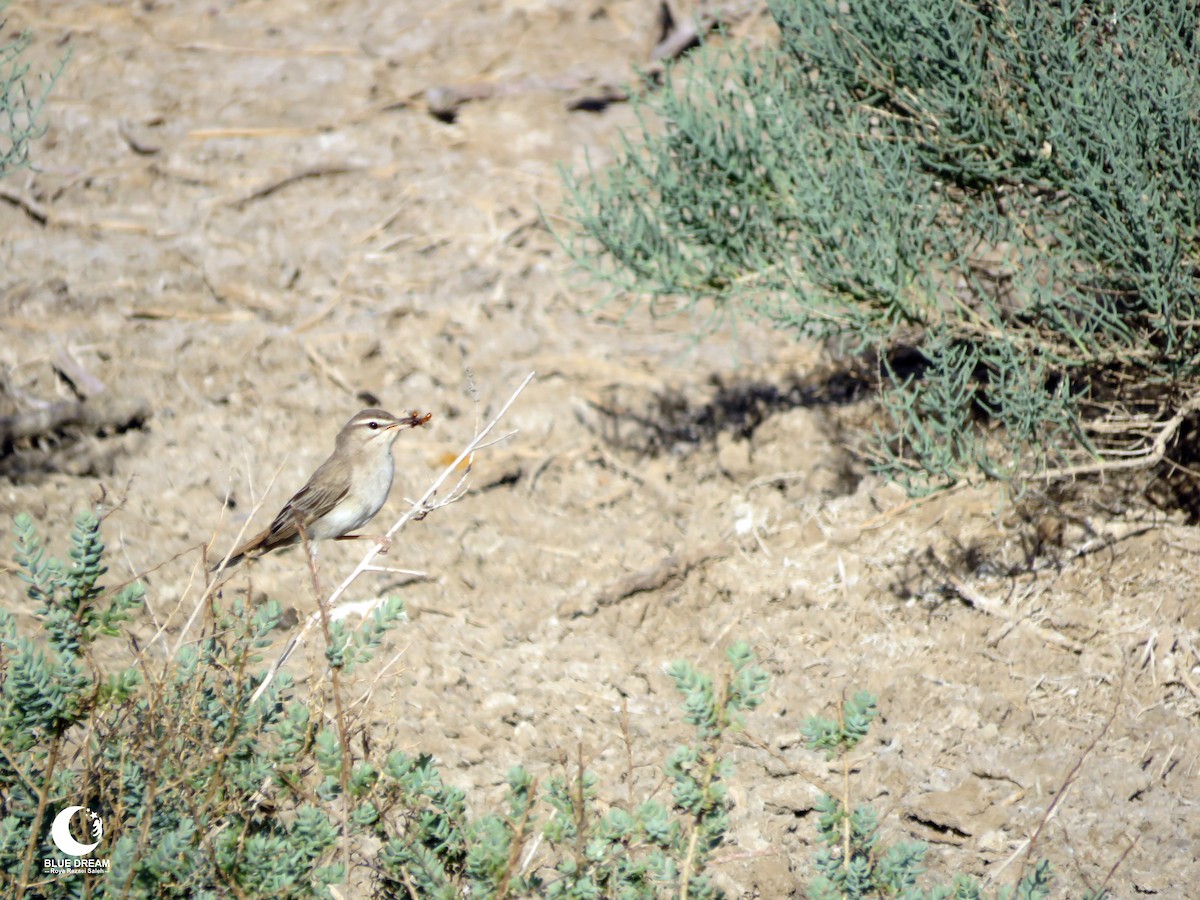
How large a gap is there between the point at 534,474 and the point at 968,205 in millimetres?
2669

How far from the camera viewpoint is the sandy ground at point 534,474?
4.85m

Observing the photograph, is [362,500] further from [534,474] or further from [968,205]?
[968,205]

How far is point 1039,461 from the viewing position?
16.0 ft

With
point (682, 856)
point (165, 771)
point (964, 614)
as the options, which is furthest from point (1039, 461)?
point (165, 771)

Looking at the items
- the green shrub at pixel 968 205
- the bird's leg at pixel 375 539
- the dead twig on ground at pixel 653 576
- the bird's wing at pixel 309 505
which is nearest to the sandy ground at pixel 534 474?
the dead twig on ground at pixel 653 576

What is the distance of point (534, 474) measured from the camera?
661 centimetres

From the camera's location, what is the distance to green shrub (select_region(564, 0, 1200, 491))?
185 inches

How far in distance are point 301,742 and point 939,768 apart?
264 centimetres

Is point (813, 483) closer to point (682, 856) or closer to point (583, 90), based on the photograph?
point (682, 856)

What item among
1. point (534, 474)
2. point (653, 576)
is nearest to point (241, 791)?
point (653, 576)

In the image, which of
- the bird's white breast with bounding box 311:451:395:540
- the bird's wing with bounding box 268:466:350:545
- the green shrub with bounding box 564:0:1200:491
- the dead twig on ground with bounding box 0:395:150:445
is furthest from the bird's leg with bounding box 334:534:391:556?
the dead twig on ground with bounding box 0:395:150:445

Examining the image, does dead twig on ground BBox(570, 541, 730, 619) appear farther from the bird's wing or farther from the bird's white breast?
the bird's wing

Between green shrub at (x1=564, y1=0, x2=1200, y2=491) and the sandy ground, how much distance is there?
0.71 meters

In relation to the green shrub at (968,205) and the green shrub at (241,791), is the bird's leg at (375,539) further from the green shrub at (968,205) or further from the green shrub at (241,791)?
the green shrub at (968,205)
